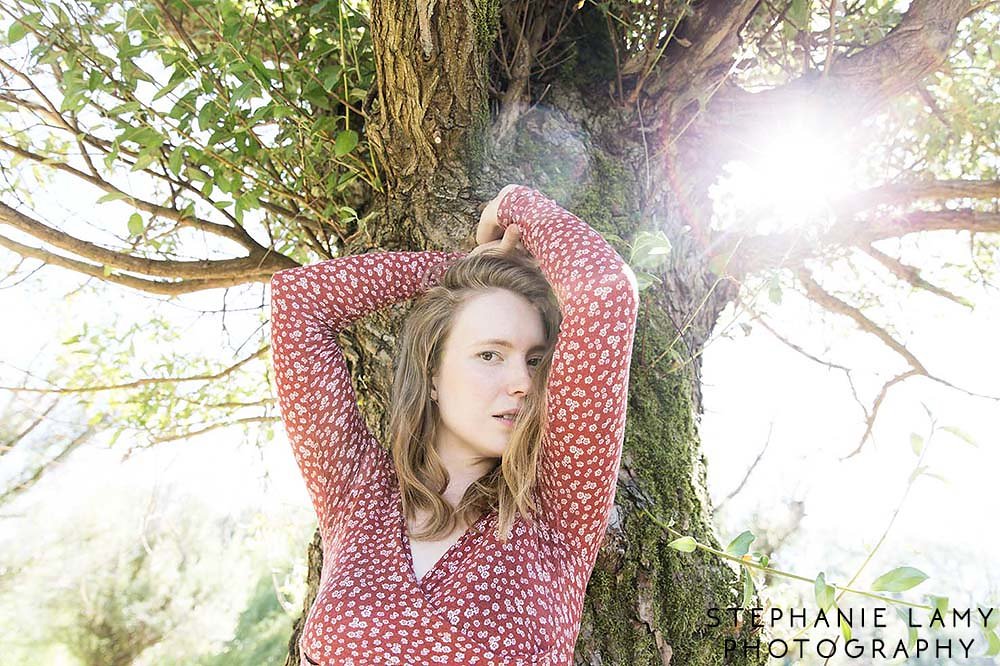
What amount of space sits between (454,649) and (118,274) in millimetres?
1441

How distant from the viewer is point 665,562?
140 cm

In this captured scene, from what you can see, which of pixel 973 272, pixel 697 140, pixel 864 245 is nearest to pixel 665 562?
pixel 697 140

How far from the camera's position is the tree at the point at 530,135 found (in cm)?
146

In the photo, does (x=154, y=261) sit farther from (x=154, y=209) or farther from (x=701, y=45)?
(x=701, y=45)

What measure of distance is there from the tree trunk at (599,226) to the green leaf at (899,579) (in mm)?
467

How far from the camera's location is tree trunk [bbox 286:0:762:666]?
137 cm

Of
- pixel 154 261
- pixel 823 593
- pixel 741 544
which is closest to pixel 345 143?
pixel 154 261

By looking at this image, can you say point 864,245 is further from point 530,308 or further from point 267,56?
point 267,56

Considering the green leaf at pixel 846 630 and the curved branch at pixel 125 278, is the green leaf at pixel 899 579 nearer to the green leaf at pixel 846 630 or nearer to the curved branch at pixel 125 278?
the green leaf at pixel 846 630

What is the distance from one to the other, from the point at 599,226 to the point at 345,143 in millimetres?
543

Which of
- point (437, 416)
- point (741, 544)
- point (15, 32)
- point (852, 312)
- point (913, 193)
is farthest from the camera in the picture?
point (852, 312)

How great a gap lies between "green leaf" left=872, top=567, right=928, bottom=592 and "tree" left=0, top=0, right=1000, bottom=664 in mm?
470

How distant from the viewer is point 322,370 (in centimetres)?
130

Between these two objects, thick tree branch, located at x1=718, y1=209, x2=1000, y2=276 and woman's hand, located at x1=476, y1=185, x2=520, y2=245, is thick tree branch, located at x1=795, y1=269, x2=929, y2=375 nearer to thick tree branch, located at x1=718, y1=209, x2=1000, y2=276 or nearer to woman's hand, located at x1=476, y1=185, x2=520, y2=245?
thick tree branch, located at x1=718, y1=209, x2=1000, y2=276
